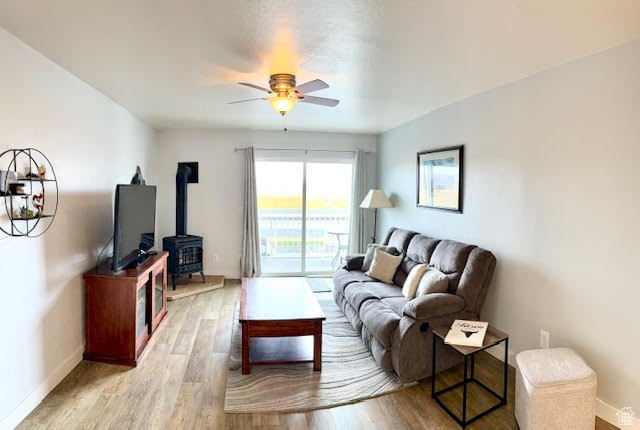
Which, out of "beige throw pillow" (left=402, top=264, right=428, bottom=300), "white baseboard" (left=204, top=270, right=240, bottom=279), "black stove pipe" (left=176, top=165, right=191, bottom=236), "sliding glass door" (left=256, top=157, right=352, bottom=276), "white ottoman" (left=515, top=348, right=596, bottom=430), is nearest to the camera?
"white ottoman" (left=515, top=348, right=596, bottom=430)

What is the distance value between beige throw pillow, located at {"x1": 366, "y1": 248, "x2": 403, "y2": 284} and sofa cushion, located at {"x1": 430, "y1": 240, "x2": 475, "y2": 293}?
22.7 inches

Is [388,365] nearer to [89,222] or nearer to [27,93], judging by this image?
[89,222]

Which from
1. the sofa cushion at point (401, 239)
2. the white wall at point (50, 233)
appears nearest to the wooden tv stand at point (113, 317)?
the white wall at point (50, 233)

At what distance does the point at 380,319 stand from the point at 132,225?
95.5 inches

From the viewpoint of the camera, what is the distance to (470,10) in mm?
1927

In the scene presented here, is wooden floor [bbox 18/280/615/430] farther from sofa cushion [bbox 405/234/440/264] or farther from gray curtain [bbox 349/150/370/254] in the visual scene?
gray curtain [bbox 349/150/370/254]

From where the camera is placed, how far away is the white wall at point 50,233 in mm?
2348

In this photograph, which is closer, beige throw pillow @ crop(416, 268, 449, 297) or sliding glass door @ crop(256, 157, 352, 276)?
beige throw pillow @ crop(416, 268, 449, 297)

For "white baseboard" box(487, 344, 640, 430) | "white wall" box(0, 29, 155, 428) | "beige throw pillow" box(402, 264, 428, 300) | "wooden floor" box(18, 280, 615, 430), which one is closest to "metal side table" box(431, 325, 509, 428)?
"wooden floor" box(18, 280, 615, 430)

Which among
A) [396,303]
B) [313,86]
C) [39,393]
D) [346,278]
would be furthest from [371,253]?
[39,393]

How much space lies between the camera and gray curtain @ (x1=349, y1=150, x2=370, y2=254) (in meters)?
6.34

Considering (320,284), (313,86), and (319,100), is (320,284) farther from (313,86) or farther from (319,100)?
(313,86)

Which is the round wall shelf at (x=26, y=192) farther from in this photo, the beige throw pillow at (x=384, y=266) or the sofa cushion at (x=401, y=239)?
the sofa cushion at (x=401, y=239)

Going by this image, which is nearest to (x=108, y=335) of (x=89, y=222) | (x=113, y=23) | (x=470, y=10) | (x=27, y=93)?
(x=89, y=222)
